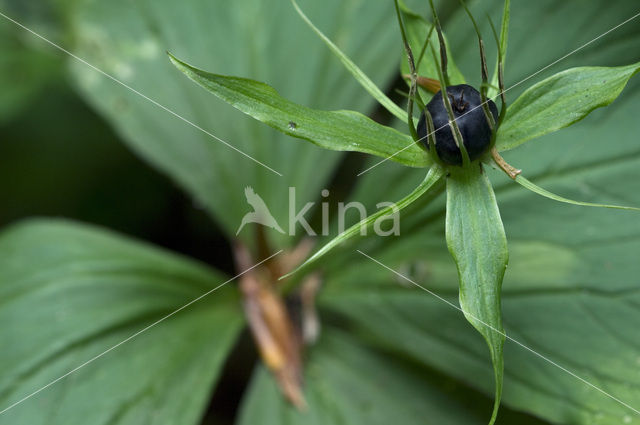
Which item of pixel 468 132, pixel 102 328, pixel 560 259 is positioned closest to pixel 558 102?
pixel 468 132

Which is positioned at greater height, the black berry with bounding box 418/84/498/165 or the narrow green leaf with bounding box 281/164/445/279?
the black berry with bounding box 418/84/498/165

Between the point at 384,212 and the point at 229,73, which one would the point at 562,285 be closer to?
the point at 384,212

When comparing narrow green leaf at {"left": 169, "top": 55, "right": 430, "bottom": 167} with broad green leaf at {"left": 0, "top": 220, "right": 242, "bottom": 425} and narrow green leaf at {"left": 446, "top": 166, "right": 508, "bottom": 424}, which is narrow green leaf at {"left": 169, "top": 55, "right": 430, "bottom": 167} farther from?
broad green leaf at {"left": 0, "top": 220, "right": 242, "bottom": 425}

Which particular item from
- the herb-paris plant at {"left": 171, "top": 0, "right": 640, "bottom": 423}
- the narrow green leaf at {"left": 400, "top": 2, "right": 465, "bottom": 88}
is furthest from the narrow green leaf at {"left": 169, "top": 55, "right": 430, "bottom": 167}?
the narrow green leaf at {"left": 400, "top": 2, "right": 465, "bottom": 88}

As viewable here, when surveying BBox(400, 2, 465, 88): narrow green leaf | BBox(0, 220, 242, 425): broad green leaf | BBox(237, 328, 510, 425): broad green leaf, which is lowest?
BBox(237, 328, 510, 425): broad green leaf

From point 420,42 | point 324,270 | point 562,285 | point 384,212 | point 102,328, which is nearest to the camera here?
point 384,212

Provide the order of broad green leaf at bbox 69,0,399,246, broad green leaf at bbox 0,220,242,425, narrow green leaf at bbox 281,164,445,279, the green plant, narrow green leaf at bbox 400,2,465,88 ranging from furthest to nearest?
1. broad green leaf at bbox 69,0,399,246
2. broad green leaf at bbox 0,220,242,425
3. the green plant
4. narrow green leaf at bbox 400,2,465,88
5. narrow green leaf at bbox 281,164,445,279

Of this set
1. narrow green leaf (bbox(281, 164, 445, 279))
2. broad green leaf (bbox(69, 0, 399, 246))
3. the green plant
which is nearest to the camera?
narrow green leaf (bbox(281, 164, 445, 279))

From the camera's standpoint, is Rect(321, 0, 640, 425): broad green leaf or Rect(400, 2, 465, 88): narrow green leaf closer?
Rect(400, 2, 465, 88): narrow green leaf
